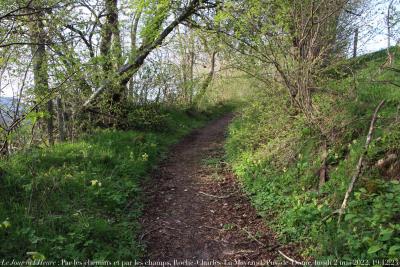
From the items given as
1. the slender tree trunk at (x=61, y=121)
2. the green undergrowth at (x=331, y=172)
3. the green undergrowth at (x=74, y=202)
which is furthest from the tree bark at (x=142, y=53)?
the green undergrowth at (x=331, y=172)

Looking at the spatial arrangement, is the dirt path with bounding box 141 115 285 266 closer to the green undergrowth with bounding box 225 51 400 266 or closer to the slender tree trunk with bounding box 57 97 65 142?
the green undergrowth with bounding box 225 51 400 266

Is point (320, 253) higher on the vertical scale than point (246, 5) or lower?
lower

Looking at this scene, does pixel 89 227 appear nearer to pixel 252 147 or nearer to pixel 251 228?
pixel 251 228

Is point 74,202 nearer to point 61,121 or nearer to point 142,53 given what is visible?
point 61,121

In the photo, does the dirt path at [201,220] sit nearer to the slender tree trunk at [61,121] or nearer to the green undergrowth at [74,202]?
the green undergrowth at [74,202]

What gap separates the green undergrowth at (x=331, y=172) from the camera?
3.53 m

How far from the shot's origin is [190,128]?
1343 cm

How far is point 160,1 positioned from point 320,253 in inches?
329

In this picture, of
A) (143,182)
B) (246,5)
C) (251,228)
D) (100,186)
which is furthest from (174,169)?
(246,5)

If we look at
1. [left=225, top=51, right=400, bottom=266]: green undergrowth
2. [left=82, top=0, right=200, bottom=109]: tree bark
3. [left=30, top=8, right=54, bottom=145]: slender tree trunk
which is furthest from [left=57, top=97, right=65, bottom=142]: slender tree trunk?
[left=225, top=51, right=400, bottom=266]: green undergrowth

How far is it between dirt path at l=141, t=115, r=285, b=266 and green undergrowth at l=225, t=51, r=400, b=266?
0.32 m

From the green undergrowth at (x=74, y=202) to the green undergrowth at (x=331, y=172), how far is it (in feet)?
7.18

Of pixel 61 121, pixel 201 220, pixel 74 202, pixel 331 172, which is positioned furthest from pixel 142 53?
pixel 331 172

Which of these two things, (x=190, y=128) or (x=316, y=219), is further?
(x=190, y=128)
